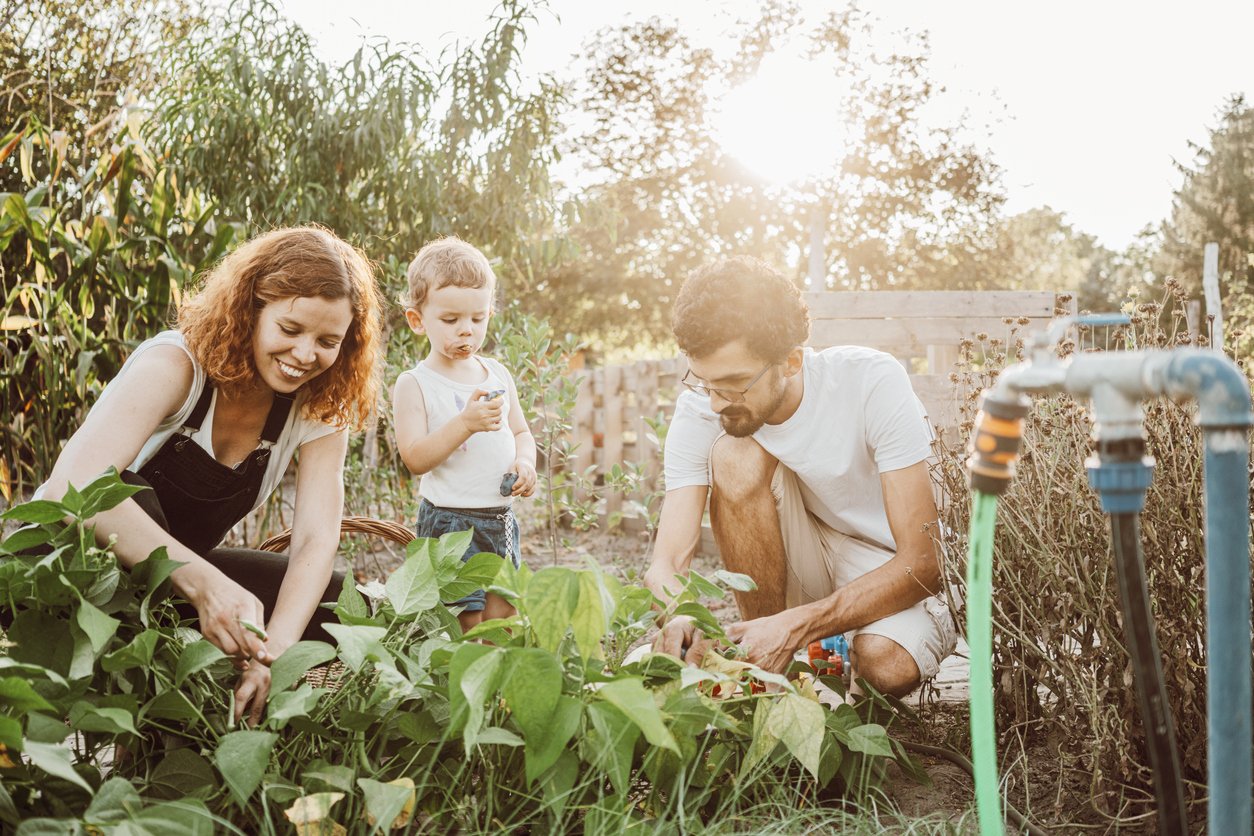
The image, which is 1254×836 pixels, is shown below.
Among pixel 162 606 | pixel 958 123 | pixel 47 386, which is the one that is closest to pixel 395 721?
pixel 162 606

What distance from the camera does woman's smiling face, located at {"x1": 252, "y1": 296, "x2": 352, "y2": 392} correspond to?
1975 millimetres

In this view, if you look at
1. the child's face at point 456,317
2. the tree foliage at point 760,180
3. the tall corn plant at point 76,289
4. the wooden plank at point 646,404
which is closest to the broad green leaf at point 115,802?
the child's face at point 456,317

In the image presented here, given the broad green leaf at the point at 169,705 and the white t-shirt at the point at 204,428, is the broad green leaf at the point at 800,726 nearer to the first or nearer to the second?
the broad green leaf at the point at 169,705

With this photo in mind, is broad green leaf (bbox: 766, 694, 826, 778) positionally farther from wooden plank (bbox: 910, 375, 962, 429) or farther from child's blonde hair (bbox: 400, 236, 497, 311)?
wooden plank (bbox: 910, 375, 962, 429)

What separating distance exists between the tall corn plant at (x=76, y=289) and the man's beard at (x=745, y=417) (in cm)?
193

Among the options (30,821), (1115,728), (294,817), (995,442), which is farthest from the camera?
(1115,728)

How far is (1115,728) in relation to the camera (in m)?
1.63

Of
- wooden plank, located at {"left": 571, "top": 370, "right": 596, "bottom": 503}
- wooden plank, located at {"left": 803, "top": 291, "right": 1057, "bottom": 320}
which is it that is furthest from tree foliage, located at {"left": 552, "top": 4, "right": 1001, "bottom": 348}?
wooden plank, located at {"left": 803, "top": 291, "right": 1057, "bottom": 320}

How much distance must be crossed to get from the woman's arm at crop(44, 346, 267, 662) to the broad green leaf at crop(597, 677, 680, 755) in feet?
2.05

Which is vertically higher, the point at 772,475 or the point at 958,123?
the point at 958,123

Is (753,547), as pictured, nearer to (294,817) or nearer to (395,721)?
(395,721)

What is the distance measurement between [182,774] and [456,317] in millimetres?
1561

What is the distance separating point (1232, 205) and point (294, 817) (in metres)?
22.6

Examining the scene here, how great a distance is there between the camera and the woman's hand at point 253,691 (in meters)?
1.52
